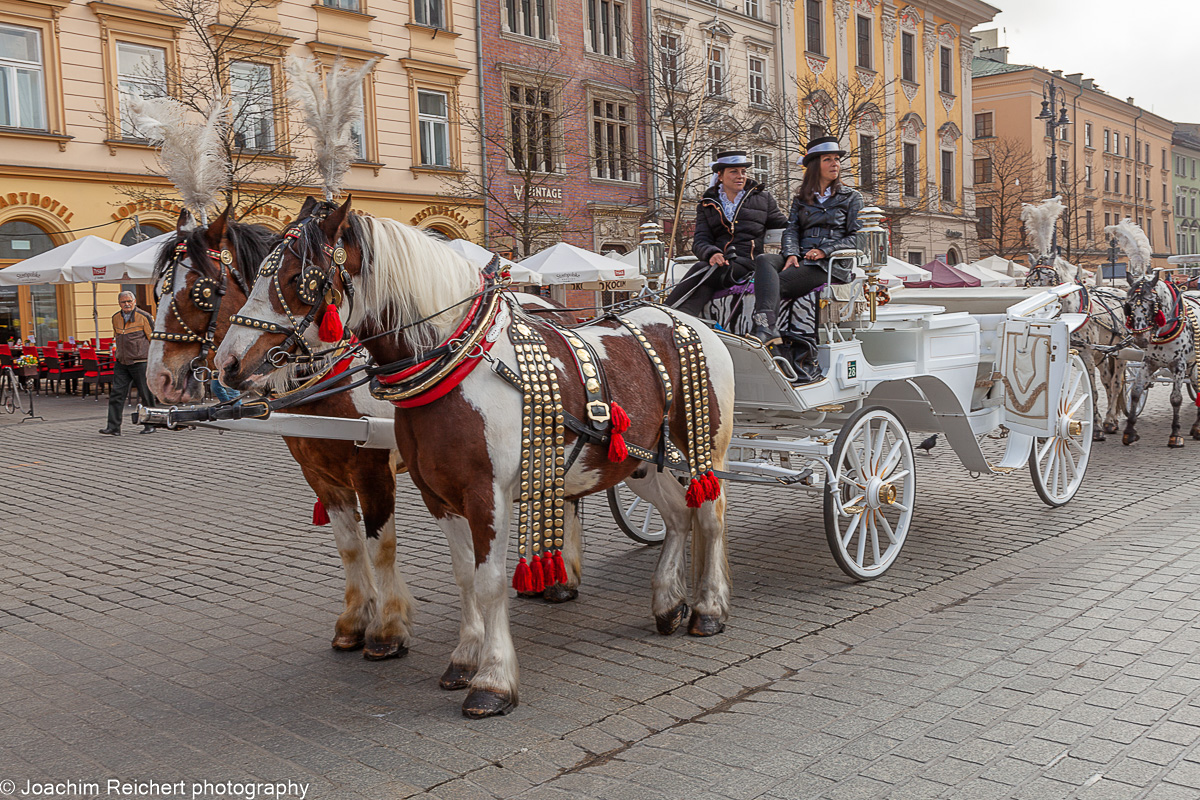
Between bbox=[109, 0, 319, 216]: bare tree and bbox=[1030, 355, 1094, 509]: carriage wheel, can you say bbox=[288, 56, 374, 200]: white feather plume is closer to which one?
bbox=[1030, 355, 1094, 509]: carriage wheel

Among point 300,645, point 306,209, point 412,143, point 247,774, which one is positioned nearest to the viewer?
point 247,774

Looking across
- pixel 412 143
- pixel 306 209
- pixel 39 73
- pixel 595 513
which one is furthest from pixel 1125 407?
pixel 39 73

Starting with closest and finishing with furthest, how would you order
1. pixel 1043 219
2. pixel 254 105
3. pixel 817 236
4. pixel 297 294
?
1. pixel 297 294
2. pixel 817 236
3. pixel 1043 219
4. pixel 254 105

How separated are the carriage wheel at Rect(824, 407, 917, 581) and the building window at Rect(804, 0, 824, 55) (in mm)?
31440

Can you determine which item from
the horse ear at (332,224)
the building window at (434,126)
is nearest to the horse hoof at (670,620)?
the horse ear at (332,224)

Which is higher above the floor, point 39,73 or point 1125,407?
point 39,73

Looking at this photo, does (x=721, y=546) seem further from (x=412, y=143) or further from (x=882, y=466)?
(x=412, y=143)

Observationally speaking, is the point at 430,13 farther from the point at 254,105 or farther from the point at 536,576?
the point at 536,576

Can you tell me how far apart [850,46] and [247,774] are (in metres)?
37.2

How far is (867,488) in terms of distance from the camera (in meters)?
5.79

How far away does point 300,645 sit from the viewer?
4965mm

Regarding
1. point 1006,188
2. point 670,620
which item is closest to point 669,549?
point 670,620

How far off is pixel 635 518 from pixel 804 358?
1.78 meters

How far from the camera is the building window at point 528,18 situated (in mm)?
25531
